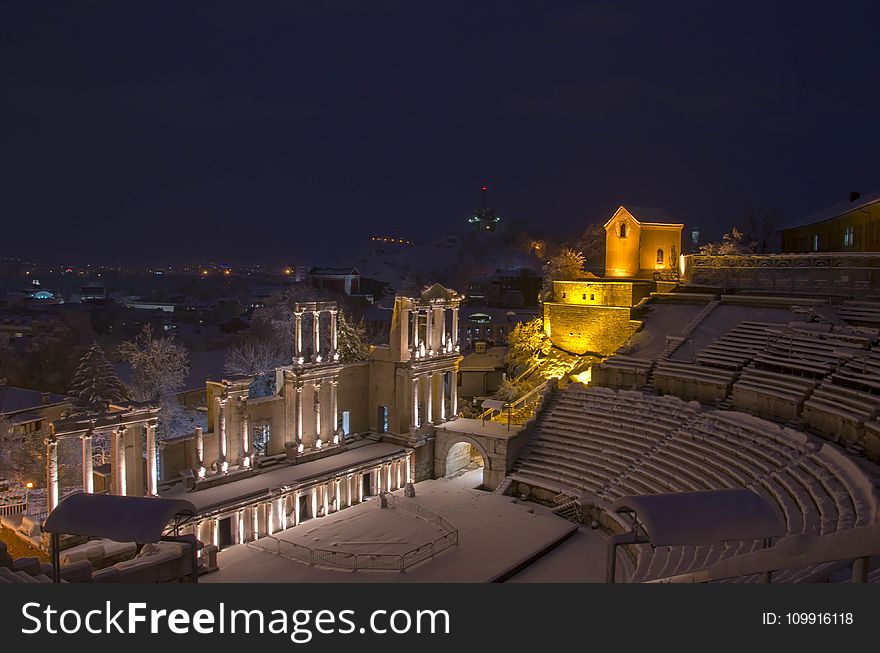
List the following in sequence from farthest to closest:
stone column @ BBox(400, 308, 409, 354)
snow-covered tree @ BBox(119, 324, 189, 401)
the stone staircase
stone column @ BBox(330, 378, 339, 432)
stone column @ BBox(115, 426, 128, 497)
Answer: snow-covered tree @ BBox(119, 324, 189, 401)
the stone staircase
stone column @ BBox(400, 308, 409, 354)
stone column @ BBox(330, 378, 339, 432)
stone column @ BBox(115, 426, 128, 497)

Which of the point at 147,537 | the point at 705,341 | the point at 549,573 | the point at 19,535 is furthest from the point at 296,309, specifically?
the point at 705,341

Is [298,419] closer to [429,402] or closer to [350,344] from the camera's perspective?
[429,402]

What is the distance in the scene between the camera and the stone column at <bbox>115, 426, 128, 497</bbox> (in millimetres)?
18991

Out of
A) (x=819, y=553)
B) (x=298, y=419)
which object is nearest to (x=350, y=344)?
(x=298, y=419)

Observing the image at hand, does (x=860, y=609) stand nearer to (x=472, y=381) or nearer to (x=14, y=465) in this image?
(x=14, y=465)

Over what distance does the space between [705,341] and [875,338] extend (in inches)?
309

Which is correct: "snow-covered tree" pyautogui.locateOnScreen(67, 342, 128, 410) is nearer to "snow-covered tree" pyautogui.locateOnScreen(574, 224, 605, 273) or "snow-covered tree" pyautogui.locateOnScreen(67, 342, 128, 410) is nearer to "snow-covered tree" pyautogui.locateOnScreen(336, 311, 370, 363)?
"snow-covered tree" pyautogui.locateOnScreen(336, 311, 370, 363)

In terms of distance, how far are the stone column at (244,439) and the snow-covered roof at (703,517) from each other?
1659 cm

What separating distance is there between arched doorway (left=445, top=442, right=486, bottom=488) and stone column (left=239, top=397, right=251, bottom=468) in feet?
28.3

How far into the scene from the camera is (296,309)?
80.3 ft

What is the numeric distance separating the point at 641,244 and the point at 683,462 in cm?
2165

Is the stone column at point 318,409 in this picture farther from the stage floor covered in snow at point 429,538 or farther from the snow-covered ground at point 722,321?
the snow-covered ground at point 722,321

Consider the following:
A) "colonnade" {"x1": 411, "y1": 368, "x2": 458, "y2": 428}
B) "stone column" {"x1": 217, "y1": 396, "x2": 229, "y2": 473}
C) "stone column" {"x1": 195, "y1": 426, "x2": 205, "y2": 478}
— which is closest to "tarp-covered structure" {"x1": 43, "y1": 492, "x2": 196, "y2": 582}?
"stone column" {"x1": 195, "y1": 426, "x2": 205, "y2": 478}

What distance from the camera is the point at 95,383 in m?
36.3
